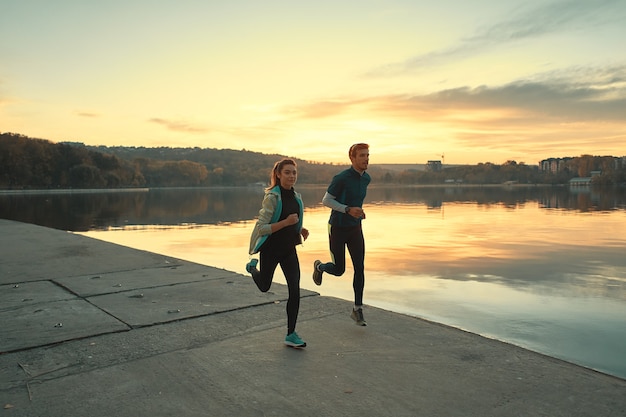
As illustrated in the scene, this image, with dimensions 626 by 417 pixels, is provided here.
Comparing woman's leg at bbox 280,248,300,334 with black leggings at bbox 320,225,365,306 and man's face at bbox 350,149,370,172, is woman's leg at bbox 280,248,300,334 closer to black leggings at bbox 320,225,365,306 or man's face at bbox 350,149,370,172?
black leggings at bbox 320,225,365,306

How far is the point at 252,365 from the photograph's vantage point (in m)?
4.38

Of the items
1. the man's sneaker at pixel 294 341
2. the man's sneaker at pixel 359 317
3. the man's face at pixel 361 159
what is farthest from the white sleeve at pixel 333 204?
the man's sneaker at pixel 294 341

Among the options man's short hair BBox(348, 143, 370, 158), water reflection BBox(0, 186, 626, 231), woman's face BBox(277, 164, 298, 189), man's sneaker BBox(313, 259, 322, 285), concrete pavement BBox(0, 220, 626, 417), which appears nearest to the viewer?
concrete pavement BBox(0, 220, 626, 417)

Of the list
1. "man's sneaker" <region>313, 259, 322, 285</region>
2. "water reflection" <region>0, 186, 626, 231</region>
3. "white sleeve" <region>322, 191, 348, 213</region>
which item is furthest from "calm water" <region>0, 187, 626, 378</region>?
"water reflection" <region>0, 186, 626, 231</region>

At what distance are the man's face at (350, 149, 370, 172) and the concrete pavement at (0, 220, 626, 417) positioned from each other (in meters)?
1.75

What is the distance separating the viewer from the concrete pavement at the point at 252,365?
142 inches

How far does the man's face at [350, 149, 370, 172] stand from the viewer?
5812mm

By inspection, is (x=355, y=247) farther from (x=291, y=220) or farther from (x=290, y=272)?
(x=291, y=220)

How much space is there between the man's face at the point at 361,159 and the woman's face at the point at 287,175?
111 centimetres

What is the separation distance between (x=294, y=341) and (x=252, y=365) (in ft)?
1.83

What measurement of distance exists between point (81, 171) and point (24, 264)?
399ft

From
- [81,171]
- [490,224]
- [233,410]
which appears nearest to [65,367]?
[233,410]

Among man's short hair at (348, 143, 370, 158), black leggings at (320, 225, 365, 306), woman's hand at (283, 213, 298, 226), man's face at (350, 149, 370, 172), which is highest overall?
man's short hair at (348, 143, 370, 158)

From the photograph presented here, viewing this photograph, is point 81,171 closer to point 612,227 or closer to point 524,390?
point 612,227
